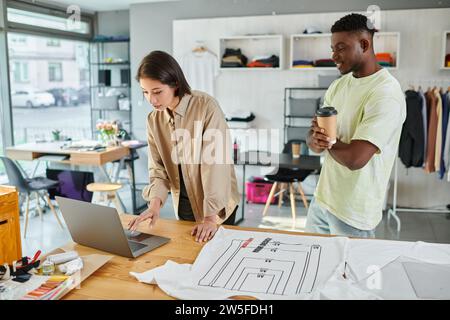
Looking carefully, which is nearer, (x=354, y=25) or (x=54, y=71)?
(x=354, y=25)

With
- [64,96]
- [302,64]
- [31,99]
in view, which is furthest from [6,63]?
[302,64]

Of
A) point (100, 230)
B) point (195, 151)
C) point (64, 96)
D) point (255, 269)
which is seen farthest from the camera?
point (64, 96)

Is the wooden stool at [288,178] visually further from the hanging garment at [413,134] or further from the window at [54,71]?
the window at [54,71]

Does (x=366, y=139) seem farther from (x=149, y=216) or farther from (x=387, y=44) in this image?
(x=387, y=44)

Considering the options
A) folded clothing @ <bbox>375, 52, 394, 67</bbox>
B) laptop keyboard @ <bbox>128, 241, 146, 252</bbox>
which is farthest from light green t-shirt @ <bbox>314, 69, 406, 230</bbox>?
folded clothing @ <bbox>375, 52, 394, 67</bbox>

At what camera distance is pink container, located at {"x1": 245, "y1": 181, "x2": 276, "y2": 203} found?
570 centimetres

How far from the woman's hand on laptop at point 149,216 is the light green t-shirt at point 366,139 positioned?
0.72m

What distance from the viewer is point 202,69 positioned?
241 inches

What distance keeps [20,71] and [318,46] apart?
382 cm

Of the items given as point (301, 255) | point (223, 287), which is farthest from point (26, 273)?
point (301, 255)

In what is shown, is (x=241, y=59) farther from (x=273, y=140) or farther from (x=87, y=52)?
(x=87, y=52)

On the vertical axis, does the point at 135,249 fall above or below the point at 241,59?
below

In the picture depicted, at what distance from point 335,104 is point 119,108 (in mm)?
5216

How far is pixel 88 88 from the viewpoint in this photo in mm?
7199
